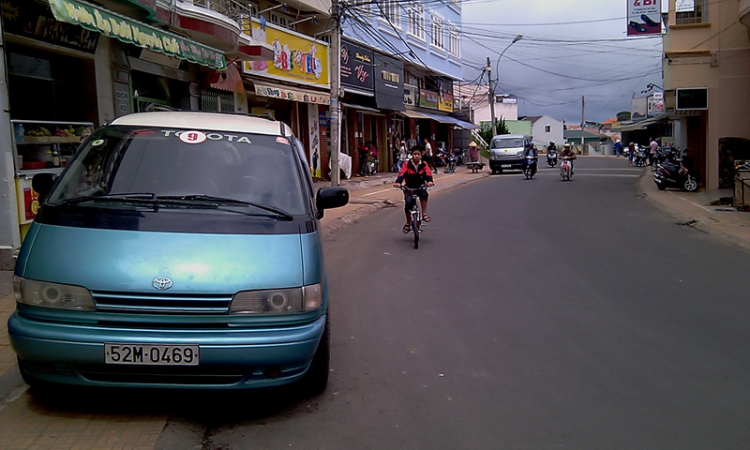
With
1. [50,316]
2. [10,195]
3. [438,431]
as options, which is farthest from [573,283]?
[10,195]

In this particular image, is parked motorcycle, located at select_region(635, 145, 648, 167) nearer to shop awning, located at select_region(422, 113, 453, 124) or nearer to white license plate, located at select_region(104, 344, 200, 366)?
shop awning, located at select_region(422, 113, 453, 124)

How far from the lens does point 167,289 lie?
374 centimetres

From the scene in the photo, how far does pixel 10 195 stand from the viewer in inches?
326

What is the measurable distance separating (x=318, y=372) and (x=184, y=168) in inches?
70.0

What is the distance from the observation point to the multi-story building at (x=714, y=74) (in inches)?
825

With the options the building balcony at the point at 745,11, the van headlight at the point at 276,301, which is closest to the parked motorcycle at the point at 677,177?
the building balcony at the point at 745,11

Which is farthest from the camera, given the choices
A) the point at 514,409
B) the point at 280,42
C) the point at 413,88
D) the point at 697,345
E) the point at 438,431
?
the point at 413,88

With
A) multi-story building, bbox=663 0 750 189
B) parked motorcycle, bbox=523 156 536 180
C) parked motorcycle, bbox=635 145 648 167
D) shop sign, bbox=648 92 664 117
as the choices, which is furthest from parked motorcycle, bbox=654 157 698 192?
shop sign, bbox=648 92 664 117

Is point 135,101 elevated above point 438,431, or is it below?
above

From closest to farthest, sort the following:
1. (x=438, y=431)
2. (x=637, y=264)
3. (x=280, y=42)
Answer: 1. (x=438, y=431)
2. (x=637, y=264)
3. (x=280, y=42)

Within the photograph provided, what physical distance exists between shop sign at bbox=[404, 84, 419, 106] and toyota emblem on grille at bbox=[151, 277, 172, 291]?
3276cm

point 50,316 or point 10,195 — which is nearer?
point 50,316

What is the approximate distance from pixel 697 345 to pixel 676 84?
726 inches

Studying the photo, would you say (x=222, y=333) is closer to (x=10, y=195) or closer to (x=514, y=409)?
(x=514, y=409)
